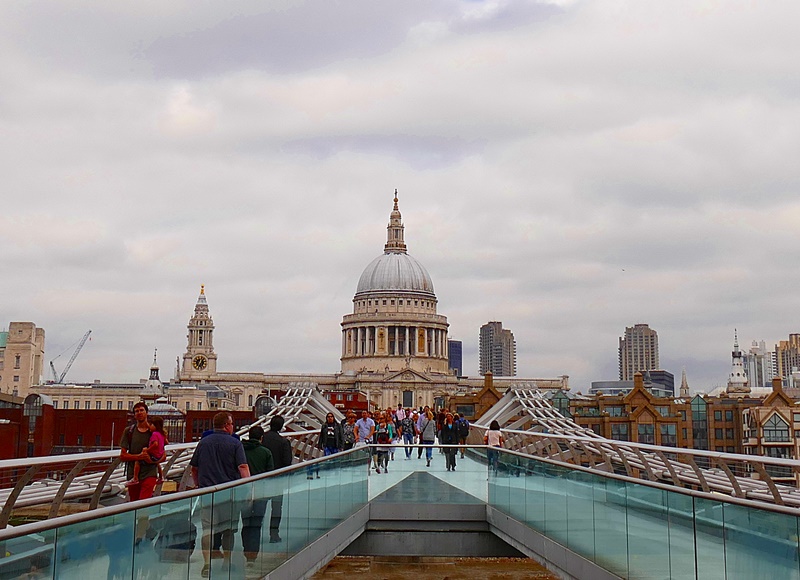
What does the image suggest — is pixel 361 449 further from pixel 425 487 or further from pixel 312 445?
pixel 312 445

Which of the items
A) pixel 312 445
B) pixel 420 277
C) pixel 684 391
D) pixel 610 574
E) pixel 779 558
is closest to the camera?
pixel 779 558

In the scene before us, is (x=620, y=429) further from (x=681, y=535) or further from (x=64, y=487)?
(x=64, y=487)

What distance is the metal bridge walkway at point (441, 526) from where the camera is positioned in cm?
676

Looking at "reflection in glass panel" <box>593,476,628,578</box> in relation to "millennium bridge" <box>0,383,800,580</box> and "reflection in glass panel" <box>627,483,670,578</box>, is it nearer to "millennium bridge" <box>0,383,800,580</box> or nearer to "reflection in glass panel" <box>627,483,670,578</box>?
"millennium bridge" <box>0,383,800,580</box>

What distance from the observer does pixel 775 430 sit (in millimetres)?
90500

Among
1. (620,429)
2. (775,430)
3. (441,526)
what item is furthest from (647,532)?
(775,430)

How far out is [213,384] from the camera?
161500 mm

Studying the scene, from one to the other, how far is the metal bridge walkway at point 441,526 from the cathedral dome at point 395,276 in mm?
158154

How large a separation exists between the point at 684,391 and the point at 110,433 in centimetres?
10850

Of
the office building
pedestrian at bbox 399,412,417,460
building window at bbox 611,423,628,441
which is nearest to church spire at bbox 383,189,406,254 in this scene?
the office building

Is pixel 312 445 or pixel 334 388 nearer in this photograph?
pixel 312 445

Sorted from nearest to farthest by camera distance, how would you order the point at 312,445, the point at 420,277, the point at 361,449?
the point at 361,449
the point at 312,445
the point at 420,277

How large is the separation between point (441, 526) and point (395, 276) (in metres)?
160

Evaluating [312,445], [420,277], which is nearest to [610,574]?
[312,445]
